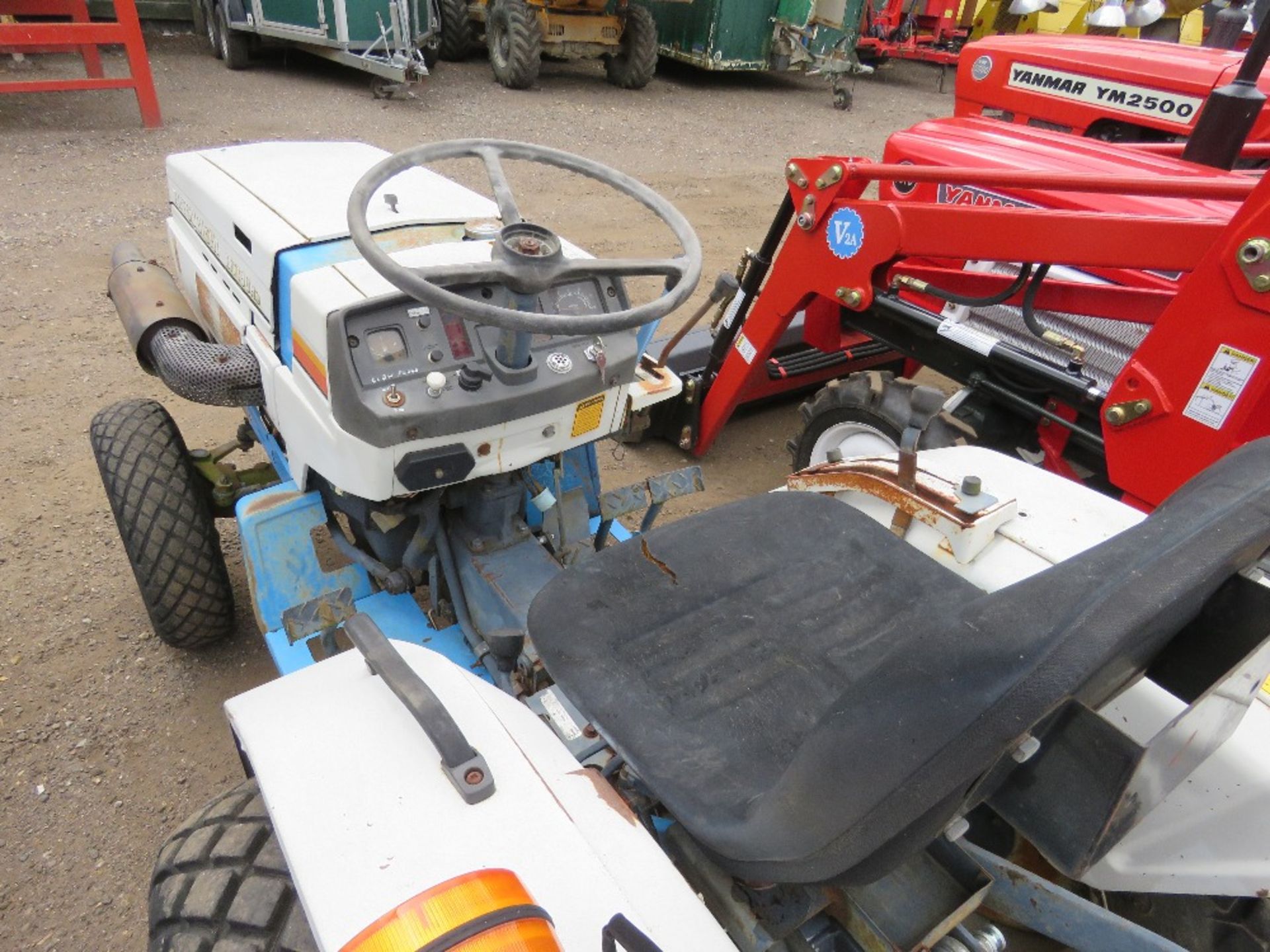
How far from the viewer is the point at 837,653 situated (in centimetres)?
138

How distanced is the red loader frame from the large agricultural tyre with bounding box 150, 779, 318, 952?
1920 millimetres

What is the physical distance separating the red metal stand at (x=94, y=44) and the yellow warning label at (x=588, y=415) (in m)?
5.67

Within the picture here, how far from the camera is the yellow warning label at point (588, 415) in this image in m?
1.76

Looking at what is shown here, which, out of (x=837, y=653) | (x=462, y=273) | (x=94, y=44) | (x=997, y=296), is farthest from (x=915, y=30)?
(x=837, y=653)

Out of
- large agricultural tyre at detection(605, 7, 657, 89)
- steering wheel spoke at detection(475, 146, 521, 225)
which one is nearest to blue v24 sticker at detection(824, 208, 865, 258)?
steering wheel spoke at detection(475, 146, 521, 225)

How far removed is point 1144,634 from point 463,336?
123cm

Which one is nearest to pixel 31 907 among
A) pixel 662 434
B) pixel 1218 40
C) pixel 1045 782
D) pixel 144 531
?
pixel 144 531

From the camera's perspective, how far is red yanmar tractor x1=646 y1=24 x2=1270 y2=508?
1.82 metres

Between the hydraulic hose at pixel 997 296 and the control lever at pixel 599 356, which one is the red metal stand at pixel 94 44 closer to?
the control lever at pixel 599 356

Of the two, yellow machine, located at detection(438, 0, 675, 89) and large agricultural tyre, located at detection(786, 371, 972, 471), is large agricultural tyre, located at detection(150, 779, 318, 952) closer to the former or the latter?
large agricultural tyre, located at detection(786, 371, 972, 471)

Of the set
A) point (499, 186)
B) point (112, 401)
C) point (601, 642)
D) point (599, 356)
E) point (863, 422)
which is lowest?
point (112, 401)

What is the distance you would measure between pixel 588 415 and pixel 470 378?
32 centimetres

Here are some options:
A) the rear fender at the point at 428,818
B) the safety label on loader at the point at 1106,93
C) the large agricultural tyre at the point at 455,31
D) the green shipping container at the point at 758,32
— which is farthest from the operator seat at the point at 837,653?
the green shipping container at the point at 758,32

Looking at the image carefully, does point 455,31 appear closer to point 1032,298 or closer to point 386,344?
point 1032,298
